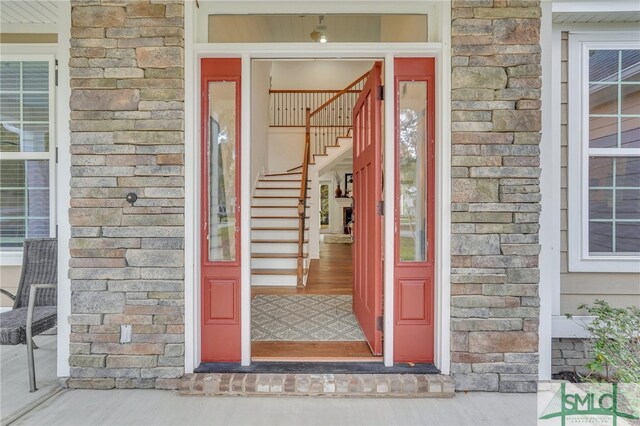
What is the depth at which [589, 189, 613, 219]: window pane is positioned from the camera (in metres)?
2.58

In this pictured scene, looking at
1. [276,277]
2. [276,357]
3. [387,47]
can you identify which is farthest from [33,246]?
[387,47]

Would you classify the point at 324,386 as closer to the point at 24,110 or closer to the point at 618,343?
the point at 618,343

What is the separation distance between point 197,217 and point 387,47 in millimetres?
1684

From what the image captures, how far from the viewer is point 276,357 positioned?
2367 mm

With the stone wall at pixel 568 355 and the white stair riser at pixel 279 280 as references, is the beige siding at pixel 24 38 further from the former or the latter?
the stone wall at pixel 568 355

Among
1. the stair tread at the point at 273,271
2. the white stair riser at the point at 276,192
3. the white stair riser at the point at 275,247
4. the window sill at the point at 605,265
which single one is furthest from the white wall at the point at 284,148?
the window sill at the point at 605,265

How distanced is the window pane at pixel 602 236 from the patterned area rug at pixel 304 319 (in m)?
1.97

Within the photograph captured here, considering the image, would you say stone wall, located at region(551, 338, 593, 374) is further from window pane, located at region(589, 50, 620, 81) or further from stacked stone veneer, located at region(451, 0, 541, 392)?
window pane, located at region(589, 50, 620, 81)

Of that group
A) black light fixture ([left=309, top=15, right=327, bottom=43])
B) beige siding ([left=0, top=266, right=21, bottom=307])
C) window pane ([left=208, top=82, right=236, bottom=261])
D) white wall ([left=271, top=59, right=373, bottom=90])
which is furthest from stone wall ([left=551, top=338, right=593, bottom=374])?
white wall ([left=271, top=59, right=373, bottom=90])

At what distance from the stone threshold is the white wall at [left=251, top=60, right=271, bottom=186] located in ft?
14.6

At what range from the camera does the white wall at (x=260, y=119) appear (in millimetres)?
6117

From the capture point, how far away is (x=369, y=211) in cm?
259

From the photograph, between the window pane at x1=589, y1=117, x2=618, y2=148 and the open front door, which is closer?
the open front door

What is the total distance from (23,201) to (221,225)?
7.35 feet
